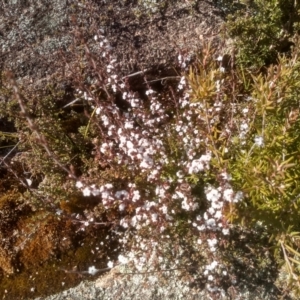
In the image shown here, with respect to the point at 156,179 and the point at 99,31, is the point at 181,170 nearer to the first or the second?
the point at 156,179

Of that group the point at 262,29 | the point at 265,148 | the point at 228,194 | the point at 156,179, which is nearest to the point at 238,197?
the point at 228,194

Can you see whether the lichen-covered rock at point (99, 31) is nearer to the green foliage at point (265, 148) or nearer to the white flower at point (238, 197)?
the green foliage at point (265, 148)

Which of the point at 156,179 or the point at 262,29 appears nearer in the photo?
the point at 156,179

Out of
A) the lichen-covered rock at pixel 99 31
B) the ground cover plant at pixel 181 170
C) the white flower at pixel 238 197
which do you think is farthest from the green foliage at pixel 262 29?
the white flower at pixel 238 197

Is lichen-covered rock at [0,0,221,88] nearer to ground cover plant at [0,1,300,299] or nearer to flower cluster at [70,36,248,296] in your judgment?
ground cover plant at [0,1,300,299]

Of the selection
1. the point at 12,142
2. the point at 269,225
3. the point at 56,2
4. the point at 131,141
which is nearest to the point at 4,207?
the point at 12,142

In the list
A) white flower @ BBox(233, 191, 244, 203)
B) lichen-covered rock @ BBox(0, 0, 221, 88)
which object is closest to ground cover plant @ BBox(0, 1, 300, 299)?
white flower @ BBox(233, 191, 244, 203)

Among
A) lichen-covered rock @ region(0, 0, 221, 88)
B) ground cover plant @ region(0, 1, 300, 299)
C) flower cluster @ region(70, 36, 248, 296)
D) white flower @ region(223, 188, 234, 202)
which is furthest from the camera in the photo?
lichen-covered rock @ region(0, 0, 221, 88)

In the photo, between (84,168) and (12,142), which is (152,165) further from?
(12,142)
